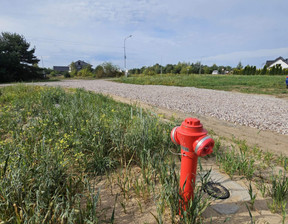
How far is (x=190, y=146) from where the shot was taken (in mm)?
1422

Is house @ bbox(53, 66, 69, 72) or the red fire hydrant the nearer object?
the red fire hydrant

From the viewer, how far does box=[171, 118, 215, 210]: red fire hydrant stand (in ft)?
4.50

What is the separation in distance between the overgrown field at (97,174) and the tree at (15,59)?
2191 centimetres

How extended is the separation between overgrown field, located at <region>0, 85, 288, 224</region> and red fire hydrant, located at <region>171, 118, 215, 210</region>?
0.33 feet

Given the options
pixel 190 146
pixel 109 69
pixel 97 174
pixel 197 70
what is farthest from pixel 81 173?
pixel 197 70

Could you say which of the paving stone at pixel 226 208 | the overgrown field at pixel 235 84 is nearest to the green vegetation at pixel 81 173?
the paving stone at pixel 226 208

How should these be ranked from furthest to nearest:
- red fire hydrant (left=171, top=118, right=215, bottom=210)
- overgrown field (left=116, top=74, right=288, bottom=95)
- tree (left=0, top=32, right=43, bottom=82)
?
tree (left=0, top=32, right=43, bottom=82) → overgrown field (left=116, top=74, right=288, bottom=95) → red fire hydrant (left=171, top=118, right=215, bottom=210)

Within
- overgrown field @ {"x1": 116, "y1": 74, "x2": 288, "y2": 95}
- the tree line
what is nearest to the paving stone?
overgrown field @ {"x1": 116, "y1": 74, "x2": 288, "y2": 95}

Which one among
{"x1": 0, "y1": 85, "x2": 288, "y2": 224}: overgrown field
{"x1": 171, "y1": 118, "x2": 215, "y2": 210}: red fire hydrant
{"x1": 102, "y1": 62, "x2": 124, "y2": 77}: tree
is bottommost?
{"x1": 0, "y1": 85, "x2": 288, "y2": 224}: overgrown field

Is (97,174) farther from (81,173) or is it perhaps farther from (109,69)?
(109,69)

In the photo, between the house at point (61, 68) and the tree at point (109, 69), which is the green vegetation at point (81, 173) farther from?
the house at point (61, 68)

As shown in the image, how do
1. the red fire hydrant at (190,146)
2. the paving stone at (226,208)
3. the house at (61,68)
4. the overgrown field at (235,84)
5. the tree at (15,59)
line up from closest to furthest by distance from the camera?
the red fire hydrant at (190,146) < the paving stone at (226,208) < the overgrown field at (235,84) < the tree at (15,59) < the house at (61,68)

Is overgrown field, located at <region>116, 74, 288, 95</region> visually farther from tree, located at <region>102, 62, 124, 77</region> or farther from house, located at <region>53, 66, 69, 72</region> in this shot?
house, located at <region>53, 66, 69, 72</region>

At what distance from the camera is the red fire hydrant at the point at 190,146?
1.37 metres
